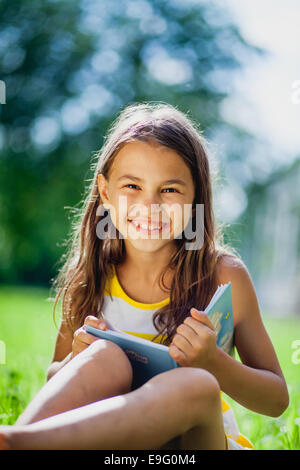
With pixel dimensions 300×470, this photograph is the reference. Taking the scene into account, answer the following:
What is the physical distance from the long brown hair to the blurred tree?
414 inches

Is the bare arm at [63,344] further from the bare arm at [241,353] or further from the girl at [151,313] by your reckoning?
the bare arm at [241,353]

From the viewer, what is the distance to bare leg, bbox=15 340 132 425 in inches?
44.9

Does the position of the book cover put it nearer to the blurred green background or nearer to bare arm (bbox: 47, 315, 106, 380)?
bare arm (bbox: 47, 315, 106, 380)

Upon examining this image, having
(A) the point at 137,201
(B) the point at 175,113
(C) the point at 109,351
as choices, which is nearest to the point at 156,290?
(A) the point at 137,201

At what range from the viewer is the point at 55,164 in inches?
532

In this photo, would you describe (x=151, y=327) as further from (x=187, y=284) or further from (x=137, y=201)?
(x=137, y=201)

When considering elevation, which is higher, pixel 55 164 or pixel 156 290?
pixel 55 164

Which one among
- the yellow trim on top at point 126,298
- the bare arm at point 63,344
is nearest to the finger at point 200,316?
the yellow trim on top at point 126,298

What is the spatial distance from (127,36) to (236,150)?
4.32 meters

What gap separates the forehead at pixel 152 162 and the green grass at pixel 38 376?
3.61 feet

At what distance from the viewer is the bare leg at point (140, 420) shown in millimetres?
945

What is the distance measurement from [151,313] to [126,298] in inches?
4.7

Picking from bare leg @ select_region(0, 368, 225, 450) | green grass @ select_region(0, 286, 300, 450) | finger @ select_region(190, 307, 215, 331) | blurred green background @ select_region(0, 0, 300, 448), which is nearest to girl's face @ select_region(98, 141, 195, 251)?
finger @ select_region(190, 307, 215, 331)

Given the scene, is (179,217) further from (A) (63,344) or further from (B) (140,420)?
(B) (140,420)
